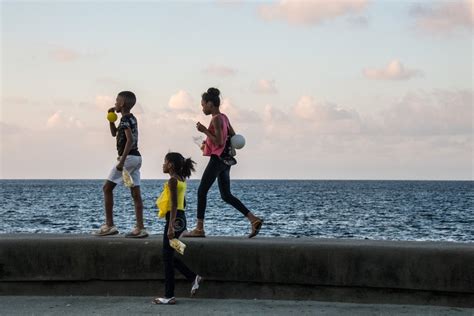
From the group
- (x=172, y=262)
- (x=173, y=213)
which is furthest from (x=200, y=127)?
(x=172, y=262)

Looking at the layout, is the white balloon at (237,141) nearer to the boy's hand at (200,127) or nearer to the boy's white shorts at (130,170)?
the boy's hand at (200,127)

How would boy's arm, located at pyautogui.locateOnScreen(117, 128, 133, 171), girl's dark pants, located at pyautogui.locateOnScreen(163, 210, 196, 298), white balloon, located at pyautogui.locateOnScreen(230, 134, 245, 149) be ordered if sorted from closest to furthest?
girl's dark pants, located at pyautogui.locateOnScreen(163, 210, 196, 298) → boy's arm, located at pyautogui.locateOnScreen(117, 128, 133, 171) → white balloon, located at pyautogui.locateOnScreen(230, 134, 245, 149)

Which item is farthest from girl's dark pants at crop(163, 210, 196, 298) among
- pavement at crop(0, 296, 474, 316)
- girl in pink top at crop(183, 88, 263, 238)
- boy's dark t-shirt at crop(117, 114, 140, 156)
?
boy's dark t-shirt at crop(117, 114, 140, 156)

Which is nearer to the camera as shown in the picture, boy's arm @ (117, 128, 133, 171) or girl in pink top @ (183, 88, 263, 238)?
boy's arm @ (117, 128, 133, 171)

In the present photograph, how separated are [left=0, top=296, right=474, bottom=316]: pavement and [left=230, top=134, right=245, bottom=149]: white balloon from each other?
170cm

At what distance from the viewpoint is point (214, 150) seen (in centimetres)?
815

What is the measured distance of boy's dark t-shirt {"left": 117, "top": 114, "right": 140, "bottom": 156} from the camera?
315 inches

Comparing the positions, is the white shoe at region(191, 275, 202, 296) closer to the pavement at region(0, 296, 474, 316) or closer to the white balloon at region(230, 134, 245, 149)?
the pavement at region(0, 296, 474, 316)

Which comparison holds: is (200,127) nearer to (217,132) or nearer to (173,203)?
(217,132)

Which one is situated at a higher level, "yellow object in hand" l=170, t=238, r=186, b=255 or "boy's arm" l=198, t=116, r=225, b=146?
"boy's arm" l=198, t=116, r=225, b=146

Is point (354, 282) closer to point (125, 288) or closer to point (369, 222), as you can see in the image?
point (125, 288)

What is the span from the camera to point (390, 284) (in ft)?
23.6

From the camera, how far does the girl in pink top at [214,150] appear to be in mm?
8023

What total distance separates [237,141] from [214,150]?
0.87 ft
